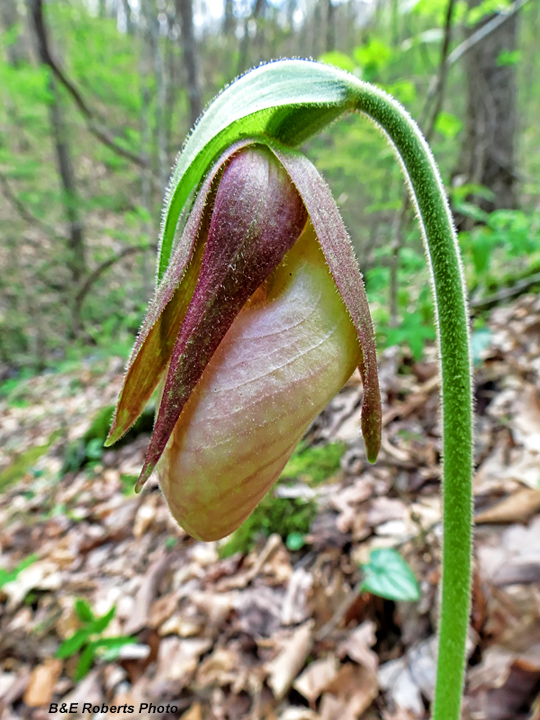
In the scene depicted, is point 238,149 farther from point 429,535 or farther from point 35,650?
point 35,650

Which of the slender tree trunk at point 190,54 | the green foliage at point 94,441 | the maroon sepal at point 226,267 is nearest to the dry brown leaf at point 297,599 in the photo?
the maroon sepal at point 226,267

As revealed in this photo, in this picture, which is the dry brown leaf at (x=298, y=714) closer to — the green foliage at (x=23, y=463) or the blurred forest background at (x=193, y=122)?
the blurred forest background at (x=193, y=122)

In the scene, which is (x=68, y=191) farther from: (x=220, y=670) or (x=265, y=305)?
(x=265, y=305)

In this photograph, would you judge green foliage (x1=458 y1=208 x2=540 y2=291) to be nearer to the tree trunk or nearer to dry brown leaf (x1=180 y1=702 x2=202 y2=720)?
the tree trunk

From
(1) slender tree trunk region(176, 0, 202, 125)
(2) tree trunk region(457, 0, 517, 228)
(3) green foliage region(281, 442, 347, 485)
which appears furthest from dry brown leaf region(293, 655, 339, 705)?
(2) tree trunk region(457, 0, 517, 228)

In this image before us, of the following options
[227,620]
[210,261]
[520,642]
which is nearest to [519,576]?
[520,642]
